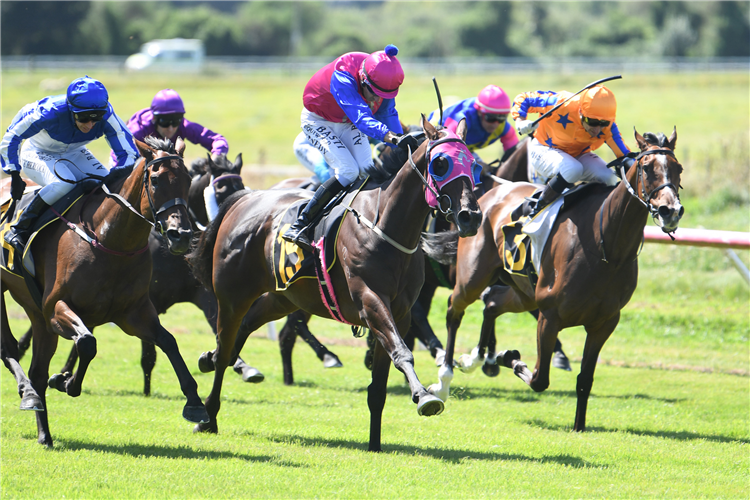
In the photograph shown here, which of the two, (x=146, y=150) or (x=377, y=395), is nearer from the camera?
(x=146, y=150)

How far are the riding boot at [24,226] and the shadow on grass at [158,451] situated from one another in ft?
4.88

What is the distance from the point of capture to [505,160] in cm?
988

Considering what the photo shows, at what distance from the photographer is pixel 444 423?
700cm

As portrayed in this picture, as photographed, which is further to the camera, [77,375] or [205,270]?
[205,270]

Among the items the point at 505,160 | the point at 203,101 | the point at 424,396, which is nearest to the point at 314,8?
the point at 203,101

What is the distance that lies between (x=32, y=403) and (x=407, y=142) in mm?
3095

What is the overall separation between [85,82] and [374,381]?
9.98 feet

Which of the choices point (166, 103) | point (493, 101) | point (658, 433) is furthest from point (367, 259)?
point (493, 101)

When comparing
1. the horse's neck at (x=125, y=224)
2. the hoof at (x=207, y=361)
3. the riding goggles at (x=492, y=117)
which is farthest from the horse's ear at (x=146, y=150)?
the riding goggles at (x=492, y=117)

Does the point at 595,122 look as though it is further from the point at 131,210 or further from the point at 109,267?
the point at 109,267

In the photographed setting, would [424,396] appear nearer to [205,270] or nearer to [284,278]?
[284,278]

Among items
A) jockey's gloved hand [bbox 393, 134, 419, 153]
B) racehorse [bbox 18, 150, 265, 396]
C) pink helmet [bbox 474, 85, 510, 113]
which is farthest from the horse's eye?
pink helmet [bbox 474, 85, 510, 113]

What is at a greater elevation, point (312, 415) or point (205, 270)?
point (205, 270)

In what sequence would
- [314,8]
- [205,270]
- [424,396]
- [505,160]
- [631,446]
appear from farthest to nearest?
[314,8], [505,160], [205,270], [631,446], [424,396]
